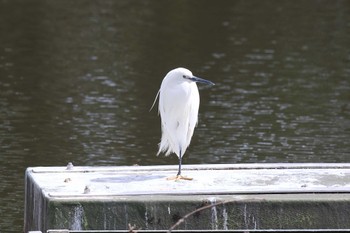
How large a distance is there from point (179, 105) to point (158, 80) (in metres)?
9.87

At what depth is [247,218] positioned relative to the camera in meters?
9.57

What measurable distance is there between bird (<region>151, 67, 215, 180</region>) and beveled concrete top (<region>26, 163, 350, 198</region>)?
33 centimetres

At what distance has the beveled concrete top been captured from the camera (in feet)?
31.9

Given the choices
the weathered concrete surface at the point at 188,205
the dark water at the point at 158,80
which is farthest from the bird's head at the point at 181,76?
the dark water at the point at 158,80

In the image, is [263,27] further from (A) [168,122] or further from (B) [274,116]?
(A) [168,122]

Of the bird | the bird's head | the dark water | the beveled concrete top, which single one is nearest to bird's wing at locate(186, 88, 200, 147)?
the bird

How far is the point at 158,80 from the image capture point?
2064cm

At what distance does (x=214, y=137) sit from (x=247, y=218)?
7.09 meters

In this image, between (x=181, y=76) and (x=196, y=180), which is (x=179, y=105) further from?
(x=196, y=180)

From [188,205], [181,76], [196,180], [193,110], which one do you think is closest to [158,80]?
[193,110]

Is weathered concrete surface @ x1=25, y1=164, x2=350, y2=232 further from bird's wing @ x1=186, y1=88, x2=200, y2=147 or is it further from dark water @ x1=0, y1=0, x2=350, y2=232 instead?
dark water @ x1=0, y1=0, x2=350, y2=232

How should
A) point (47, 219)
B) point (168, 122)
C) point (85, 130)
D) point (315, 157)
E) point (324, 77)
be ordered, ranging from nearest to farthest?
point (47, 219) → point (168, 122) → point (315, 157) → point (85, 130) → point (324, 77)

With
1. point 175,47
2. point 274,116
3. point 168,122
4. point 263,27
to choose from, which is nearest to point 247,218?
point 168,122

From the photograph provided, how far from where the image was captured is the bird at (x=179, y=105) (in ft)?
35.0
